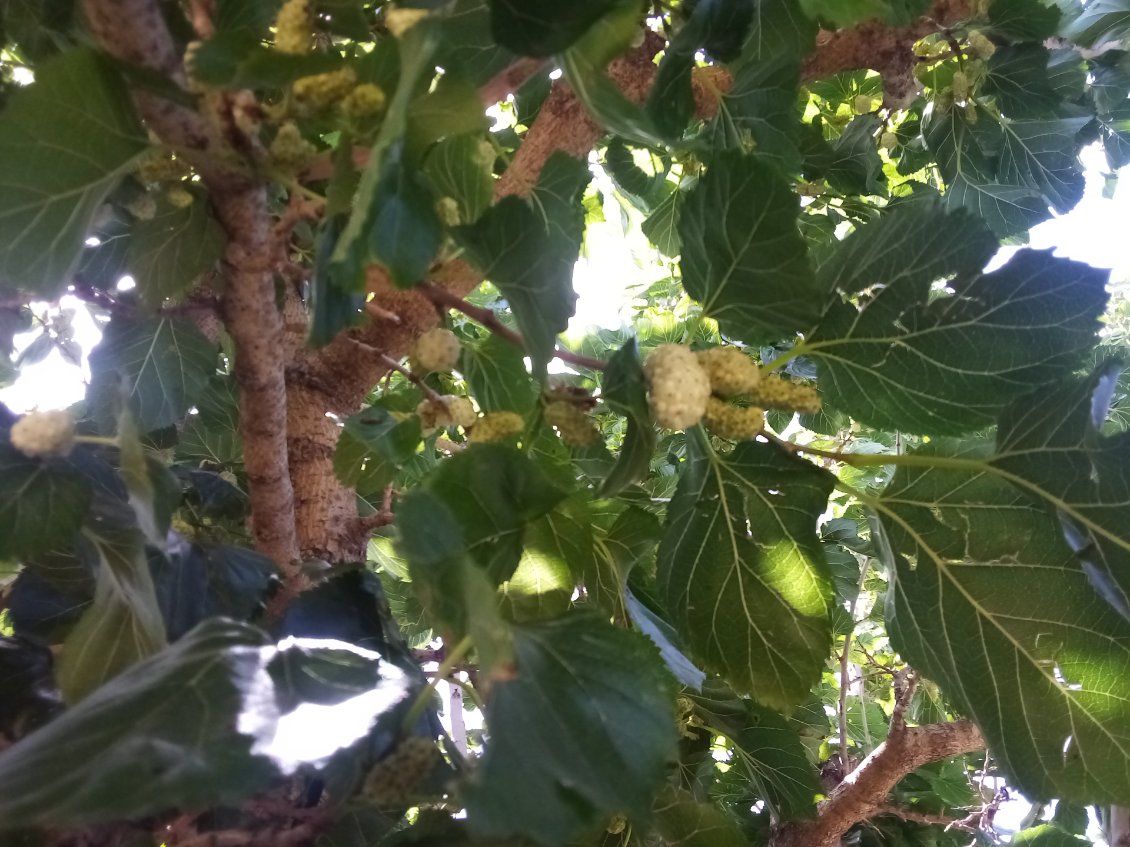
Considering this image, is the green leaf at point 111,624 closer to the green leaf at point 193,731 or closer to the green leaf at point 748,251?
the green leaf at point 193,731

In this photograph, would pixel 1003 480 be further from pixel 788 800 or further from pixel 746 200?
pixel 788 800

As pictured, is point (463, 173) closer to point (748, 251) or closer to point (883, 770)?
point (748, 251)

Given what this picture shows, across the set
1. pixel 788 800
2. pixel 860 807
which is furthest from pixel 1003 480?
pixel 860 807

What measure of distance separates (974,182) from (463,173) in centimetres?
89

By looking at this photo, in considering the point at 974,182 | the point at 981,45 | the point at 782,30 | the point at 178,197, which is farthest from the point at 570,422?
the point at 974,182

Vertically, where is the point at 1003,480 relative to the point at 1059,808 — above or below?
above

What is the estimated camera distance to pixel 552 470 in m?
0.56

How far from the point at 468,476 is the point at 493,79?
0.68ft

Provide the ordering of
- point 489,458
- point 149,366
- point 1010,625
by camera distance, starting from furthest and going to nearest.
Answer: point 149,366, point 1010,625, point 489,458

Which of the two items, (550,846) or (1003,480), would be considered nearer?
(550,846)

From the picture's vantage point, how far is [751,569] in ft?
1.76

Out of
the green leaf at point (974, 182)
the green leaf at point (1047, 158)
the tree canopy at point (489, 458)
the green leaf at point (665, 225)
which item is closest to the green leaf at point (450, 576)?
the tree canopy at point (489, 458)

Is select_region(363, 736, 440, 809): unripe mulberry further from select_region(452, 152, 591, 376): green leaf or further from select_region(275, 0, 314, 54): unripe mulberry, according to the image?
select_region(275, 0, 314, 54): unripe mulberry

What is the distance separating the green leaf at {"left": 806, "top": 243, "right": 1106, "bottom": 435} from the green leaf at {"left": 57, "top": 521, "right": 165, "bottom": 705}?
1.43 ft
